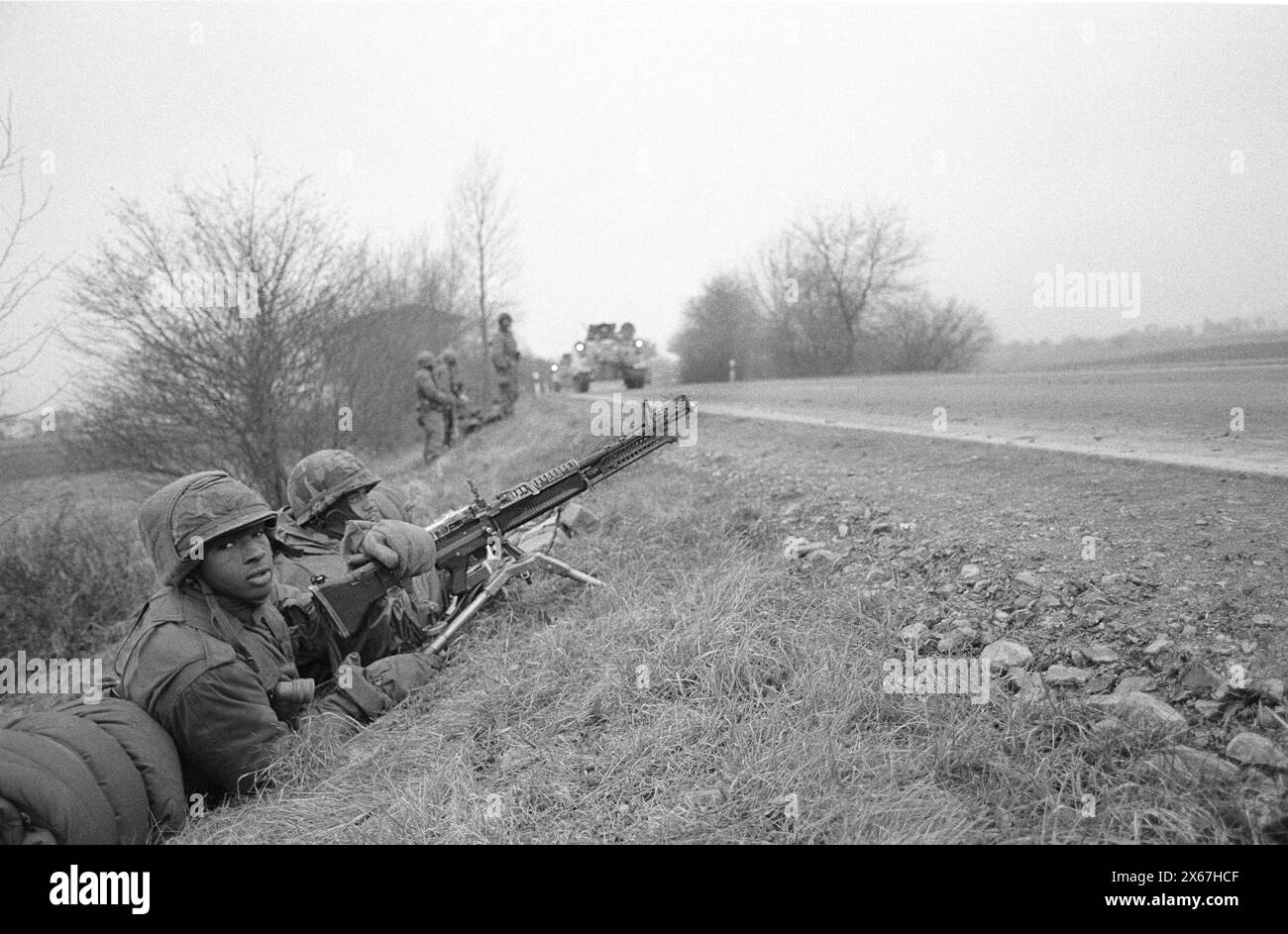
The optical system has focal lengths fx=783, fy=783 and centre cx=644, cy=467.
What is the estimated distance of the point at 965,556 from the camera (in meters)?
3.42

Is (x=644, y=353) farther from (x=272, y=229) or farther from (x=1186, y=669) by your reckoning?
(x=1186, y=669)

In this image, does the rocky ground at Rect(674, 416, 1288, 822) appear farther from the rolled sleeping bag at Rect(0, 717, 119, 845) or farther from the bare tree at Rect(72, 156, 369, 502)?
the bare tree at Rect(72, 156, 369, 502)

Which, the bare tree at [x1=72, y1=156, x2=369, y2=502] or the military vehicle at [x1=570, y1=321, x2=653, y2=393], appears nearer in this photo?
the bare tree at [x1=72, y1=156, x2=369, y2=502]

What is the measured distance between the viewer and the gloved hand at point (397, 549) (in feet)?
12.6

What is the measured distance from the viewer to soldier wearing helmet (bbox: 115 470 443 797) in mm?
2949

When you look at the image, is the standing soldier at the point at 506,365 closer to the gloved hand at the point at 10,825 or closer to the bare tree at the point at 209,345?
the bare tree at the point at 209,345

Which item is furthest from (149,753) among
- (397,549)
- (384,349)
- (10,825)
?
(384,349)

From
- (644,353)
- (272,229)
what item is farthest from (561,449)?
(644,353)

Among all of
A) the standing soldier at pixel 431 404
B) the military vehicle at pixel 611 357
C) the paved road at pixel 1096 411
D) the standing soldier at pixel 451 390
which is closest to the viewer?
the paved road at pixel 1096 411

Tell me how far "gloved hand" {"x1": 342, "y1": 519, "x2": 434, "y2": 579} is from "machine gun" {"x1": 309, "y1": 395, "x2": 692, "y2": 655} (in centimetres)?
48

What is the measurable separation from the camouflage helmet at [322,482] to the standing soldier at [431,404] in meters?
8.60

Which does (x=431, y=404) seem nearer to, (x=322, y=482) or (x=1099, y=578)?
(x=322, y=482)

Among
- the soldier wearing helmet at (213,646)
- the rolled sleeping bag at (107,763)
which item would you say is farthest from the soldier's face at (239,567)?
the rolled sleeping bag at (107,763)

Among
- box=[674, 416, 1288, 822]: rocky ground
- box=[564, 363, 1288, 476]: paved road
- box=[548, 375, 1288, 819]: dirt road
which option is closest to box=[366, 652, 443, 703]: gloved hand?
box=[674, 416, 1288, 822]: rocky ground
